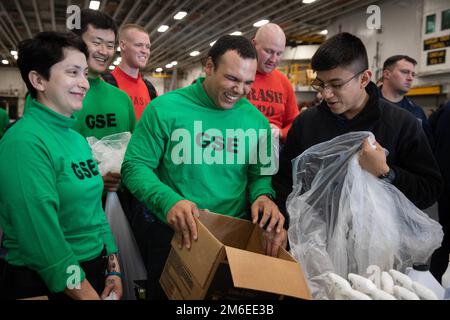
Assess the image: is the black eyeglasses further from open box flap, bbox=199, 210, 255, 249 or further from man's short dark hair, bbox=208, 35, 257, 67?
open box flap, bbox=199, 210, 255, 249

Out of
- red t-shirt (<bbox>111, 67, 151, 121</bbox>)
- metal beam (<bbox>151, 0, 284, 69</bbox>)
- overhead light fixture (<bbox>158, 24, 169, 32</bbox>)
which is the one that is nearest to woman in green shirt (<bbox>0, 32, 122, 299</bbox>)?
red t-shirt (<bbox>111, 67, 151, 121</bbox>)

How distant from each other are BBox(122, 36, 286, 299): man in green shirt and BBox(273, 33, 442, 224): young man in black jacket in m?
0.30

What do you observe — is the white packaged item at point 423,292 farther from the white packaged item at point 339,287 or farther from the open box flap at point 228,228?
the open box flap at point 228,228

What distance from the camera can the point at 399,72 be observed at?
11.3ft

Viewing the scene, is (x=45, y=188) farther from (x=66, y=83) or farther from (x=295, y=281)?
(x=295, y=281)

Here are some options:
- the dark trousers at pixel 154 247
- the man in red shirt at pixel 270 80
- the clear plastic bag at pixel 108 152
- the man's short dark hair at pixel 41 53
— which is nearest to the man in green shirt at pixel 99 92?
the clear plastic bag at pixel 108 152

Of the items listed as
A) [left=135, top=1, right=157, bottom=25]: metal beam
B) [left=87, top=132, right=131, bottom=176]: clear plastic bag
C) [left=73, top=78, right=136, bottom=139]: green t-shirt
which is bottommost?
[left=87, top=132, right=131, bottom=176]: clear plastic bag

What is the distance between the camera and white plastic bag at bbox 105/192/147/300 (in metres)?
1.76

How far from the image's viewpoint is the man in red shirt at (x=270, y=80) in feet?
7.86

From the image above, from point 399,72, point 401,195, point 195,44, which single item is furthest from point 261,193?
point 195,44

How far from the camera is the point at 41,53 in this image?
130 centimetres

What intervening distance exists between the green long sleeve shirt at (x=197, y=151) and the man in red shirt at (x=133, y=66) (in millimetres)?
1066

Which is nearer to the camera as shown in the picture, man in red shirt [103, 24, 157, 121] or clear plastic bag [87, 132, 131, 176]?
clear plastic bag [87, 132, 131, 176]

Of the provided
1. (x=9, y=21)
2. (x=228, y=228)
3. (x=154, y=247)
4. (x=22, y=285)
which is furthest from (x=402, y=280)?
(x=9, y=21)
